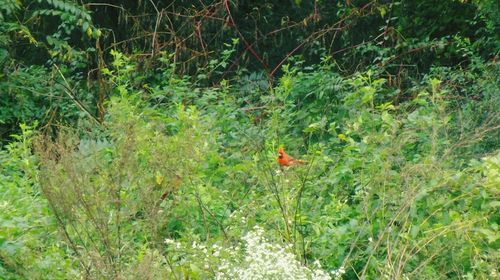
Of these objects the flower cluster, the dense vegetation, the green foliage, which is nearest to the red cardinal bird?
the dense vegetation

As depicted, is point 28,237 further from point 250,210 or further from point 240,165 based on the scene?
point 240,165

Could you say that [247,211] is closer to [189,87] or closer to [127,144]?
[127,144]

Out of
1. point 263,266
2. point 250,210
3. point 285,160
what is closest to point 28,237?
point 250,210

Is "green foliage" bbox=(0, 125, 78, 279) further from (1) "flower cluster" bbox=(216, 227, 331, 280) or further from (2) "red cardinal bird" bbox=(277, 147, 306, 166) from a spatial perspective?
(2) "red cardinal bird" bbox=(277, 147, 306, 166)

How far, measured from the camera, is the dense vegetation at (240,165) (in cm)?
549

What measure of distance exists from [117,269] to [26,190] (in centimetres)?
227

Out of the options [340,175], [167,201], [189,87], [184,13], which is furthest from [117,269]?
[184,13]

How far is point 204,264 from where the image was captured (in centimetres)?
557

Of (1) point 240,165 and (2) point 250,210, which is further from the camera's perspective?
(1) point 240,165

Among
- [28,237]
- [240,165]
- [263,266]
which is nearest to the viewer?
[263,266]

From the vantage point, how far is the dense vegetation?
5488 millimetres

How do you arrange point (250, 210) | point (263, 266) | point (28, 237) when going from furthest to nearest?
point (250, 210) < point (28, 237) < point (263, 266)

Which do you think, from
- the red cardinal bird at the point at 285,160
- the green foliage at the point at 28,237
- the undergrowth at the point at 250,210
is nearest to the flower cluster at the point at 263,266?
the undergrowth at the point at 250,210

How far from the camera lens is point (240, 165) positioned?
7.54m
